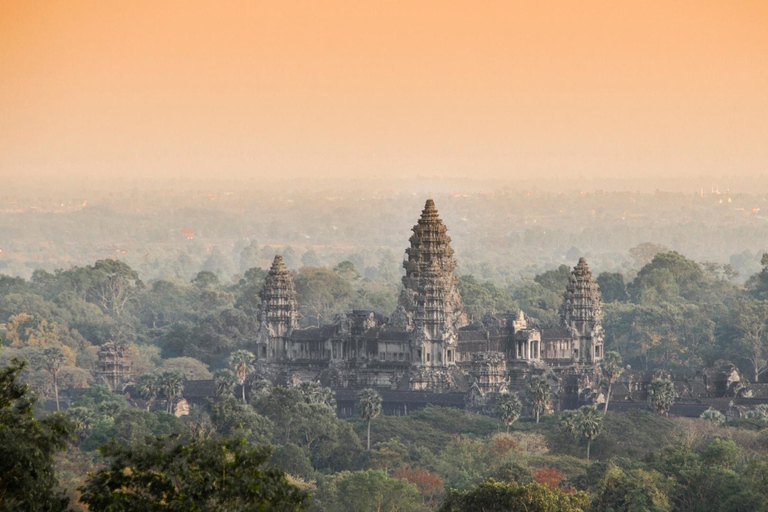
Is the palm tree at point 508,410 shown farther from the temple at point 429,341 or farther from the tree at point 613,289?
the tree at point 613,289

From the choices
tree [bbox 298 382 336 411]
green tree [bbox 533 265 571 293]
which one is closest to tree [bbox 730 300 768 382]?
green tree [bbox 533 265 571 293]

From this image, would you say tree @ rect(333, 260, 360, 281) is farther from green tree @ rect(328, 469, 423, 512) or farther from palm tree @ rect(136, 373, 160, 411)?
green tree @ rect(328, 469, 423, 512)

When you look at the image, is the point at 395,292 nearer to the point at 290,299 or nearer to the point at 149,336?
the point at 149,336

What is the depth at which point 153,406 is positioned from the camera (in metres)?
107

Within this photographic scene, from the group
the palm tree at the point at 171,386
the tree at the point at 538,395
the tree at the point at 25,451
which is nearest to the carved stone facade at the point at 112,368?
the palm tree at the point at 171,386

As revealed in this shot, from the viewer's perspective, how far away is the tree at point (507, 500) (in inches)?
2394

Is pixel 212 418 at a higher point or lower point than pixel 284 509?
lower

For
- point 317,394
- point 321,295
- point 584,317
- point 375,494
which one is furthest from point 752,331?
point 375,494

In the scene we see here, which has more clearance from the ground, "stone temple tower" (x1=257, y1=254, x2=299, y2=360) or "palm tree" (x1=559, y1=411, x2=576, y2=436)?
"stone temple tower" (x1=257, y1=254, x2=299, y2=360)

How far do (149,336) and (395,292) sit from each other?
2575 centimetres

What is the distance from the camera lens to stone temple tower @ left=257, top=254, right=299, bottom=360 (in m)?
114

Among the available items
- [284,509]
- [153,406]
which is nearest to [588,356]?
[153,406]

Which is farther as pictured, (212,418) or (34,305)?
(34,305)

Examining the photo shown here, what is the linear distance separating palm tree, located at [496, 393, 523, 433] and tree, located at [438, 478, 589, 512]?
35750 mm
